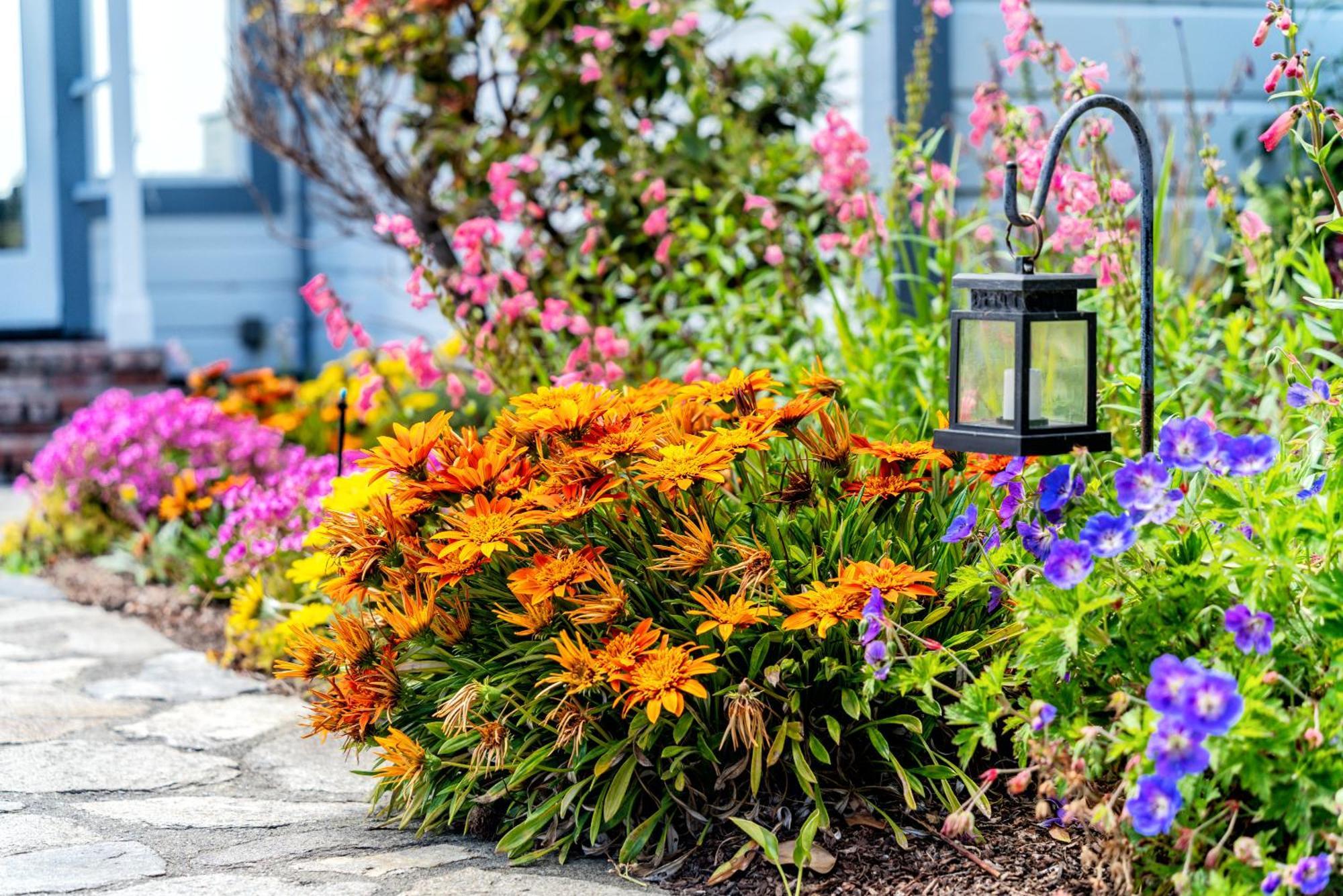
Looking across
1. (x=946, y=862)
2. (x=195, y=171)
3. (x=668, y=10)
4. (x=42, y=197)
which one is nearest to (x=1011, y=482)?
(x=946, y=862)

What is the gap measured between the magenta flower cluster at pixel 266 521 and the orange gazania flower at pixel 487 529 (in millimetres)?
1320

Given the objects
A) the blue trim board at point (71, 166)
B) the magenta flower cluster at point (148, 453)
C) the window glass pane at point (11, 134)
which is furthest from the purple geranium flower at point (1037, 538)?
the window glass pane at point (11, 134)

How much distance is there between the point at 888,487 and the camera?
7.10 ft

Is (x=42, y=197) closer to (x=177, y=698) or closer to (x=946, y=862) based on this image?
(x=177, y=698)

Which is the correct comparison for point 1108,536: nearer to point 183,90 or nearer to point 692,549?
point 692,549

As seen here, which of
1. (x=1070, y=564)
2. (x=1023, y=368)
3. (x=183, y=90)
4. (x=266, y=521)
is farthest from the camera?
(x=183, y=90)

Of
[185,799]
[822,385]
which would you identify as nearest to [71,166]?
[185,799]

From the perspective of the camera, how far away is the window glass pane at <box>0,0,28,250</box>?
7.56m

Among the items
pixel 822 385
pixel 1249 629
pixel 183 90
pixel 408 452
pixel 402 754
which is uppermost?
pixel 183 90

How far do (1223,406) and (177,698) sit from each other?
2.32 metres

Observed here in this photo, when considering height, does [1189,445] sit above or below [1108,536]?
above

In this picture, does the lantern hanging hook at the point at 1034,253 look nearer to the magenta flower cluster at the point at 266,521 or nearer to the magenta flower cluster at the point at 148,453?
the magenta flower cluster at the point at 266,521

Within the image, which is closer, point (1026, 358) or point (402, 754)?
point (1026, 358)

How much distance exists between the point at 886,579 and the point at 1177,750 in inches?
21.8
